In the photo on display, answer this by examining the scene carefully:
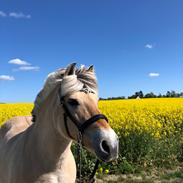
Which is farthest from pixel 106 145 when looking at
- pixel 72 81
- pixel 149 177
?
pixel 149 177

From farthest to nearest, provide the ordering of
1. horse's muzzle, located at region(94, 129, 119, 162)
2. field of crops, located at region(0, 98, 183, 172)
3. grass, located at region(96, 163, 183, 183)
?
field of crops, located at region(0, 98, 183, 172)
grass, located at region(96, 163, 183, 183)
horse's muzzle, located at region(94, 129, 119, 162)

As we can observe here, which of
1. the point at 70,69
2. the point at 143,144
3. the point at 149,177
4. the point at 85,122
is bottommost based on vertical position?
the point at 149,177

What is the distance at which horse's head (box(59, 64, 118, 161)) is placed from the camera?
7.51 ft

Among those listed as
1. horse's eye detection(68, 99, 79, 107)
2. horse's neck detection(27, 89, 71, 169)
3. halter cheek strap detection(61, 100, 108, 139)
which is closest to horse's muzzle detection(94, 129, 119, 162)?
halter cheek strap detection(61, 100, 108, 139)

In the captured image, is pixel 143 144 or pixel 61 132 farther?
pixel 143 144

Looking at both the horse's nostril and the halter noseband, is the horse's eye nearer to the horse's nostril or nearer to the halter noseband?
the halter noseband

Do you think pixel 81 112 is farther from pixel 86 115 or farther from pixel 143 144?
pixel 143 144

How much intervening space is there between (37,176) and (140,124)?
6.04 meters

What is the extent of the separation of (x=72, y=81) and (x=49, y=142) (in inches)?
24.6

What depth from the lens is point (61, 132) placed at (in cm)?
271

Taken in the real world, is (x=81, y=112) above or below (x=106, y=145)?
above

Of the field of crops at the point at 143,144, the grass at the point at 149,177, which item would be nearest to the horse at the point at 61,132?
the grass at the point at 149,177

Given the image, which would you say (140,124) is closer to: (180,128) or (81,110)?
(180,128)

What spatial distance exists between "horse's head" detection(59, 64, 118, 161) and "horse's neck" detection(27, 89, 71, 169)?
0.19 m
